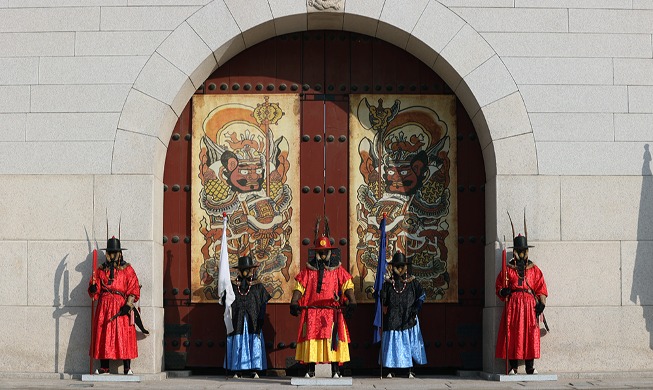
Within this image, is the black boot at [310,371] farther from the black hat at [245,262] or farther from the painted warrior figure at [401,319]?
the black hat at [245,262]

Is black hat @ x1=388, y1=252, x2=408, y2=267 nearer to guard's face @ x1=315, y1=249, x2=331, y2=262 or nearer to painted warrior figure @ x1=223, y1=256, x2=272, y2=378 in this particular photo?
guard's face @ x1=315, y1=249, x2=331, y2=262

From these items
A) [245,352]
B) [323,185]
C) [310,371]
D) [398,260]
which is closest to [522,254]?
[398,260]

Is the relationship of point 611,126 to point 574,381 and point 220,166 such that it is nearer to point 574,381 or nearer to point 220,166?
point 574,381

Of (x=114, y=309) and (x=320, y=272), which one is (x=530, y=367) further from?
(x=114, y=309)

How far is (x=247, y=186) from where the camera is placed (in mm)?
13609

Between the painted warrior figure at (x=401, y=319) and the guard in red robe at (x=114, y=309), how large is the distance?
2.71 meters

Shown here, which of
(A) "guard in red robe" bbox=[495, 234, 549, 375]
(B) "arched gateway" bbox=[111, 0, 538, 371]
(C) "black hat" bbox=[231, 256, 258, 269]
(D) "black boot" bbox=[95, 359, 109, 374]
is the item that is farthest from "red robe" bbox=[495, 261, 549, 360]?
(D) "black boot" bbox=[95, 359, 109, 374]

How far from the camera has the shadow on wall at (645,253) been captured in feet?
42.0

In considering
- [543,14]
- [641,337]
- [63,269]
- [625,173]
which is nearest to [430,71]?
[543,14]

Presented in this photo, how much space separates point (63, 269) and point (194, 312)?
1580 mm

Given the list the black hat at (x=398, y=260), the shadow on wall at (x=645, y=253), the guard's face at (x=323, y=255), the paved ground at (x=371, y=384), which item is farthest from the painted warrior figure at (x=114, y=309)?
the shadow on wall at (x=645, y=253)

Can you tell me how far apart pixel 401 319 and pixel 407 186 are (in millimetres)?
1596

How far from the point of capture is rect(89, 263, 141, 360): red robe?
12.4 metres

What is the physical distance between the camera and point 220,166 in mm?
13602
